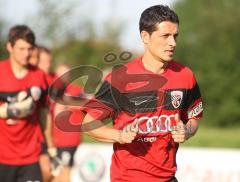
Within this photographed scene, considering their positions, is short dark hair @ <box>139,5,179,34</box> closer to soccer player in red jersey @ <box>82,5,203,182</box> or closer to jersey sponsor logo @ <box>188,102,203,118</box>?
soccer player in red jersey @ <box>82,5,203,182</box>

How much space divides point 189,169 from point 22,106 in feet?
16.6

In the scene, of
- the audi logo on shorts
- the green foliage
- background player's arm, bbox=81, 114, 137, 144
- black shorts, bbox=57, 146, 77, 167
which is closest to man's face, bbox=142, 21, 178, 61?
the audi logo on shorts

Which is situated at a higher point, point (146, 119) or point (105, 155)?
point (146, 119)

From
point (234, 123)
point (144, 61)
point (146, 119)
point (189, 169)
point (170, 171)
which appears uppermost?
point (144, 61)

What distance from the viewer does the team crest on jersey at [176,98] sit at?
19.4 ft

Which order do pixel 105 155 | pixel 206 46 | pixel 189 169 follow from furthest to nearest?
pixel 206 46, pixel 105 155, pixel 189 169

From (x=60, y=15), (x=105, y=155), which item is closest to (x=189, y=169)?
(x=105, y=155)

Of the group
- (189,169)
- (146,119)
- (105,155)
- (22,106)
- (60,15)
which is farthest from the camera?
(60,15)

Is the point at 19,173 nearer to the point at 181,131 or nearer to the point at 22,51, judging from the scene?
the point at 22,51

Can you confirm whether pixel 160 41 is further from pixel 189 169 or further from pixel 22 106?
pixel 189 169

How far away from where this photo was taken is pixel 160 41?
582 centimetres

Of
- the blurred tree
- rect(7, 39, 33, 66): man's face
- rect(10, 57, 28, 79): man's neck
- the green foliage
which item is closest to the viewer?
rect(7, 39, 33, 66): man's face

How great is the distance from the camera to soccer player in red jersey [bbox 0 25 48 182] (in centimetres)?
826

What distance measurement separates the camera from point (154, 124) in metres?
5.80
